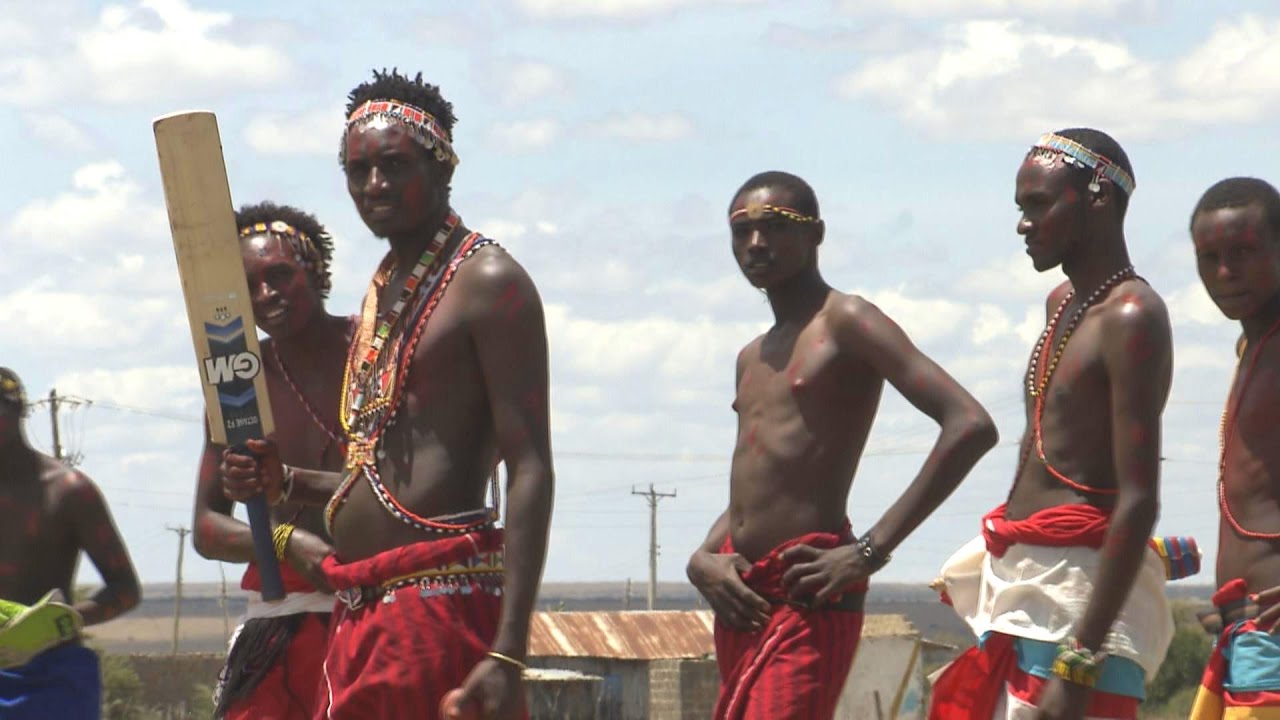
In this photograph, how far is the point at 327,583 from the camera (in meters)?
Answer: 6.34

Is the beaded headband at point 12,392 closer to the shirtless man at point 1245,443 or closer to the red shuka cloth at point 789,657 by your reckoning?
the red shuka cloth at point 789,657

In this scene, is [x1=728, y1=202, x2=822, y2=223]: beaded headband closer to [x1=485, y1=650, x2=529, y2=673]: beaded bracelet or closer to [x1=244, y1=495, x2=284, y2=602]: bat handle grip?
[x1=244, y1=495, x2=284, y2=602]: bat handle grip

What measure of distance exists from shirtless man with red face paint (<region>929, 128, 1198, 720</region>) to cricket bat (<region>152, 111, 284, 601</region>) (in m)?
2.06

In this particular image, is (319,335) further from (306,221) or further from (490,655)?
(490,655)

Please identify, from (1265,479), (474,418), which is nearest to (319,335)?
(474,418)

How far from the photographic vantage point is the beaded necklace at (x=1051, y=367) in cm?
659

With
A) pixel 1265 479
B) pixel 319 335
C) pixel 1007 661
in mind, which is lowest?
pixel 1007 661

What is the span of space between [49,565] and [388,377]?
3490mm

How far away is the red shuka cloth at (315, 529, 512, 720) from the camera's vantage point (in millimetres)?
5887

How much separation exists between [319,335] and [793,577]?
191 cm

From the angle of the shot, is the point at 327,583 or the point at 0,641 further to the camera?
the point at 0,641

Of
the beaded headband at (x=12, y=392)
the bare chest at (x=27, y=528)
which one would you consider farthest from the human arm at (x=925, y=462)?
the beaded headband at (x=12, y=392)

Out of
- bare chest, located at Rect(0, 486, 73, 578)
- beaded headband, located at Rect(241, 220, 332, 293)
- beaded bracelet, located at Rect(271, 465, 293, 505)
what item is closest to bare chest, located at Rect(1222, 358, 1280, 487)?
beaded bracelet, located at Rect(271, 465, 293, 505)

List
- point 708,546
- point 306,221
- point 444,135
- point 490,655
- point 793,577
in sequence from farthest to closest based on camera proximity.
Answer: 1. point 306,221
2. point 708,546
3. point 793,577
4. point 444,135
5. point 490,655
